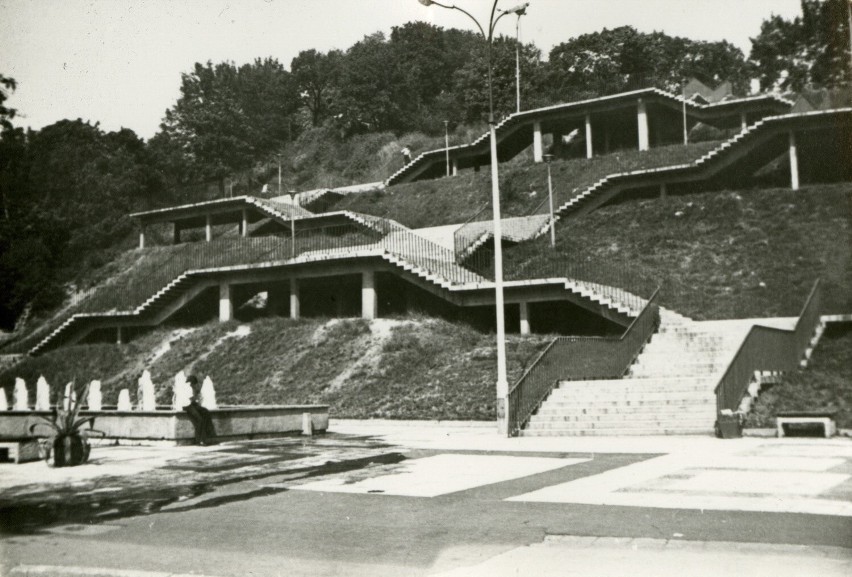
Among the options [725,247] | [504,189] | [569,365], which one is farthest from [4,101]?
[504,189]

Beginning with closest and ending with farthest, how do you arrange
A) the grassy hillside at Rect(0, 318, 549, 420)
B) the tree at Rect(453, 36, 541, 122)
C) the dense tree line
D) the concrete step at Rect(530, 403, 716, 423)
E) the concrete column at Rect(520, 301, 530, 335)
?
the concrete step at Rect(530, 403, 716, 423)
the grassy hillside at Rect(0, 318, 549, 420)
the concrete column at Rect(520, 301, 530, 335)
the dense tree line
the tree at Rect(453, 36, 541, 122)

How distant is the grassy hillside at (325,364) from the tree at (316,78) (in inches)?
2220

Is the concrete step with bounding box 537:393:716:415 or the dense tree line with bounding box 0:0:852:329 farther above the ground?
the dense tree line with bounding box 0:0:852:329

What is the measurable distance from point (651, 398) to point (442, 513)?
1383cm

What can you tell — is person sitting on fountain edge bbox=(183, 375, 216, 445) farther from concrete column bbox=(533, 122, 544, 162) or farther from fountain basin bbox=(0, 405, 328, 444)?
concrete column bbox=(533, 122, 544, 162)

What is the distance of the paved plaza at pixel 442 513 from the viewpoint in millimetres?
7891

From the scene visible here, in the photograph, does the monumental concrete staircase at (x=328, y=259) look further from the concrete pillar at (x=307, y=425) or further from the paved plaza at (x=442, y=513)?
the paved plaza at (x=442, y=513)

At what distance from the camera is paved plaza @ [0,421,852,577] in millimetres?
7891

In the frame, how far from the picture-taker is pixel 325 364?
37.5m

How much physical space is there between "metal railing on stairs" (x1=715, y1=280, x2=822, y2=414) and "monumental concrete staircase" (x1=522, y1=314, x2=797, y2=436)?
0.70m

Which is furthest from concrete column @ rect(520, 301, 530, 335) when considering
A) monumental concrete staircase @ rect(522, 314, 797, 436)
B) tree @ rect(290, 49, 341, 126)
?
tree @ rect(290, 49, 341, 126)

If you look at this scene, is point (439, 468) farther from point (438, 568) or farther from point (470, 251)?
point (470, 251)

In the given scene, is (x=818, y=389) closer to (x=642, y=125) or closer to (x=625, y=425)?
(x=625, y=425)

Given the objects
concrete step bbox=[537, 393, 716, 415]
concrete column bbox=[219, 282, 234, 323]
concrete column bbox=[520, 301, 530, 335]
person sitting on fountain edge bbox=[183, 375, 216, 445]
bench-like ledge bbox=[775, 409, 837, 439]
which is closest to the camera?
bench-like ledge bbox=[775, 409, 837, 439]
